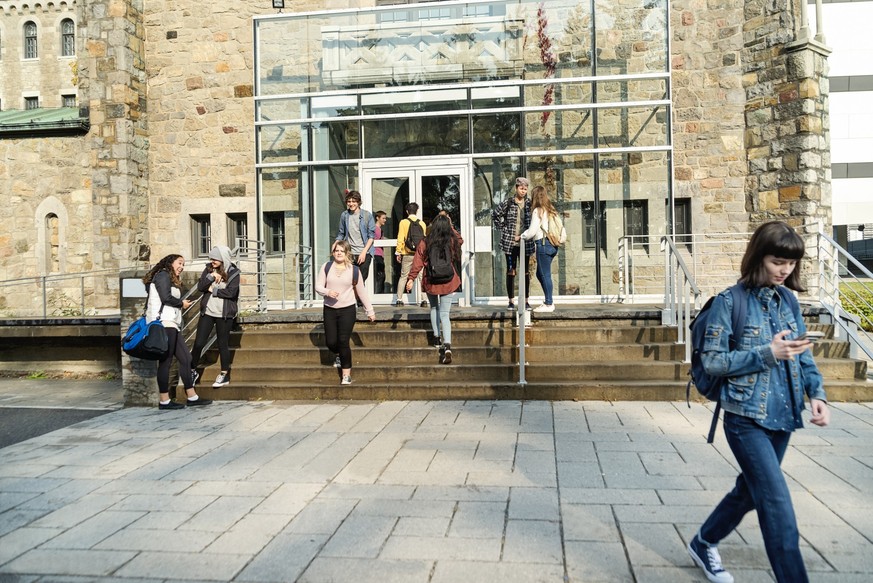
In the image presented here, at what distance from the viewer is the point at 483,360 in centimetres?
831

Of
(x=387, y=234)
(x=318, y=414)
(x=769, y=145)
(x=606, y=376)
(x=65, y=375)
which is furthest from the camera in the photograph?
(x=769, y=145)

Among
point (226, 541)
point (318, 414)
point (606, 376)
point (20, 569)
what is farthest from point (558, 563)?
point (606, 376)

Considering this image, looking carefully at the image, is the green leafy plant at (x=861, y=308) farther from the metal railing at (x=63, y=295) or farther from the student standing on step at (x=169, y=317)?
the metal railing at (x=63, y=295)

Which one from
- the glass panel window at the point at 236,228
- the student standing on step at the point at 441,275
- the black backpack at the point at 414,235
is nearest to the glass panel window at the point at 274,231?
the glass panel window at the point at 236,228

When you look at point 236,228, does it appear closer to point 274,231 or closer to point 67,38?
point 274,231

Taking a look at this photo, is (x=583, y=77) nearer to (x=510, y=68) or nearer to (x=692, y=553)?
(x=510, y=68)

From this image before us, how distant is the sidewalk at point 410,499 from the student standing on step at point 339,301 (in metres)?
1.29

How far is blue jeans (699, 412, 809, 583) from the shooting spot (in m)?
2.60

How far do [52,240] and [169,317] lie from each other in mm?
9427

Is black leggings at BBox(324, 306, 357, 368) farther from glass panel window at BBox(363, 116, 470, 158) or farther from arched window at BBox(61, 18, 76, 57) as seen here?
arched window at BBox(61, 18, 76, 57)

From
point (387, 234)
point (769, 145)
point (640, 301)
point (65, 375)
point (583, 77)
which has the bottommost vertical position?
point (65, 375)

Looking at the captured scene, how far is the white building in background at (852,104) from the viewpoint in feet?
83.4

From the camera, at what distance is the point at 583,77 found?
1212 centimetres

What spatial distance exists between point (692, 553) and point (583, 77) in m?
10.4
